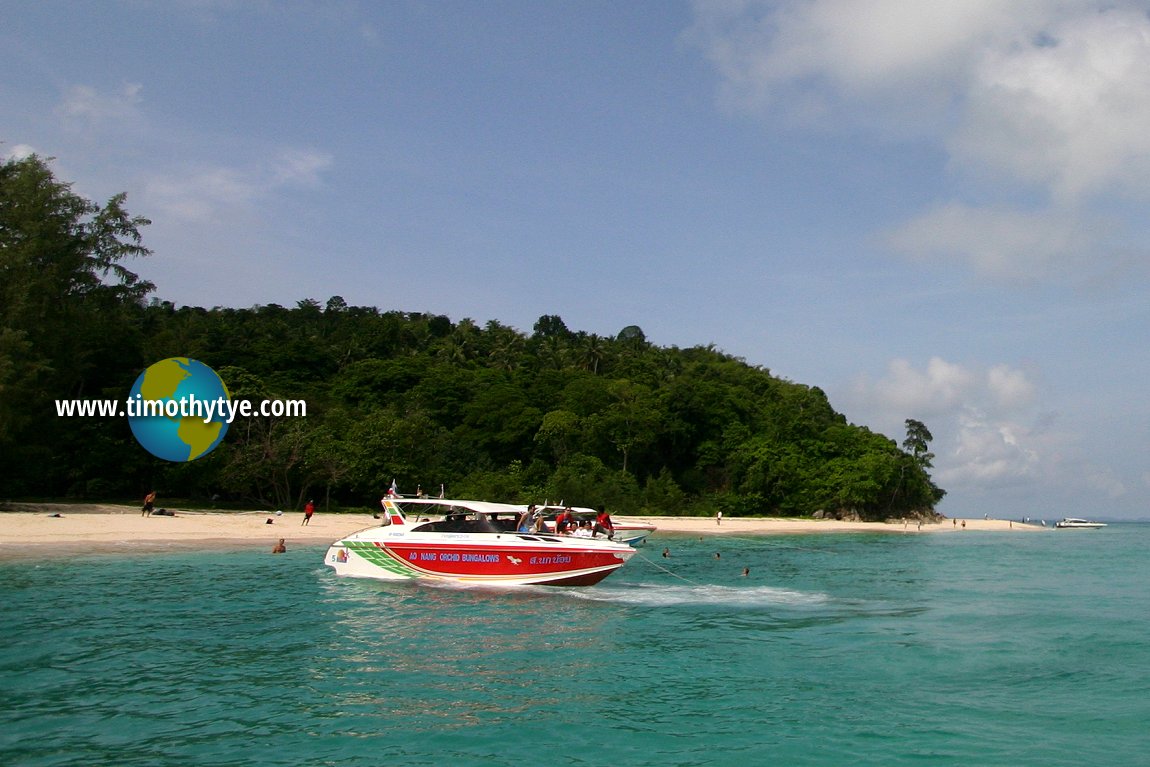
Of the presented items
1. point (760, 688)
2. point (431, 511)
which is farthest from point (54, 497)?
point (760, 688)

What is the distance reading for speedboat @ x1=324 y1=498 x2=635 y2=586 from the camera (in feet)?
73.5

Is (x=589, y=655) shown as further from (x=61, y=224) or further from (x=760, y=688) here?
(x=61, y=224)

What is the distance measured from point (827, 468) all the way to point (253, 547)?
182 feet

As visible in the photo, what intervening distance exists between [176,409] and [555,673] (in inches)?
1523

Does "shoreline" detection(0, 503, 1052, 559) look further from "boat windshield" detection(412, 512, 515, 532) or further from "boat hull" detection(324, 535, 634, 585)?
"boat windshield" detection(412, 512, 515, 532)

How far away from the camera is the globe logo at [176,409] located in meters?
45.6

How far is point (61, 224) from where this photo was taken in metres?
A: 41.8

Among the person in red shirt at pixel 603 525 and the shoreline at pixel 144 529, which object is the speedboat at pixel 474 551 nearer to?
the person in red shirt at pixel 603 525

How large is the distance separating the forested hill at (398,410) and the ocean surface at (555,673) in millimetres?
21445

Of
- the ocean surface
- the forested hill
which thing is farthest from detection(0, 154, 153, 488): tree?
the ocean surface

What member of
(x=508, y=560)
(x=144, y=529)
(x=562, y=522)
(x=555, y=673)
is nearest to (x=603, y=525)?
(x=562, y=522)

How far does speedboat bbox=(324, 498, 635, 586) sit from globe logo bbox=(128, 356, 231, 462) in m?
26.2

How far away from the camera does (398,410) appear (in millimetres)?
67375

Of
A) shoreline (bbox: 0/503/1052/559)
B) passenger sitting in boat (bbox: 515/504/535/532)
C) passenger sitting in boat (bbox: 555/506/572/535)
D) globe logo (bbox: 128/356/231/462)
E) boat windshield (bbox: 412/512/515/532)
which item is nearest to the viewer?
boat windshield (bbox: 412/512/515/532)
